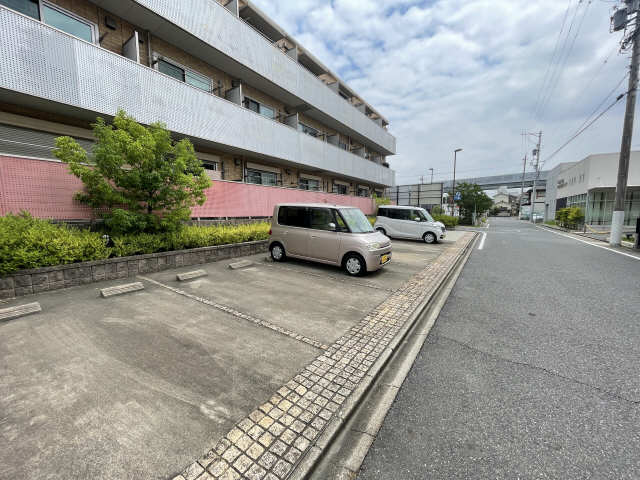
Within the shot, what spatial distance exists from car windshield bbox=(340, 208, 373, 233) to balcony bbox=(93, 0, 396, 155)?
804cm

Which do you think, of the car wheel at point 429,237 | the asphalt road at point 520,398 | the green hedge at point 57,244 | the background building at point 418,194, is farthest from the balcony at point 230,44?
the background building at point 418,194

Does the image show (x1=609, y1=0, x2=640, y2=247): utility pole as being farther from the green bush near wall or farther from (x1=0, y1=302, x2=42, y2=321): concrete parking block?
(x1=0, y1=302, x2=42, y2=321): concrete parking block

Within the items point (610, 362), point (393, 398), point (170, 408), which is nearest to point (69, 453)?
point (170, 408)

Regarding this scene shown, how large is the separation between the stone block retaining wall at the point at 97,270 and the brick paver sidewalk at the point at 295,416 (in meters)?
4.95

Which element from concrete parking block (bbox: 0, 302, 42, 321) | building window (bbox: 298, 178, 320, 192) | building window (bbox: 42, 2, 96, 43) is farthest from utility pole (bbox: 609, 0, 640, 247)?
building window (bbox: 42, 2, 96, 43)

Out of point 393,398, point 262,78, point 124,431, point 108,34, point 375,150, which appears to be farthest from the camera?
point 375,150

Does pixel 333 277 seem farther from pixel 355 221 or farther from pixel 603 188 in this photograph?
pixel 603 188

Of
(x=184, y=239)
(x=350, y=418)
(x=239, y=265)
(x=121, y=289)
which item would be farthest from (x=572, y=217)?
(x=121, y=289)

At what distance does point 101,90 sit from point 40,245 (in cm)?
449

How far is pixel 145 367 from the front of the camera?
2586 millimetres

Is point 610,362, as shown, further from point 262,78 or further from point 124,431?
point 262,78

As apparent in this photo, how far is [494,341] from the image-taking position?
3396 mm

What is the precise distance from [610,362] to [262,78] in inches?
526

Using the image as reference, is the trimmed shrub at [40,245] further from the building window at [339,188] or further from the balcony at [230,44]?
the building window at [339,188]
